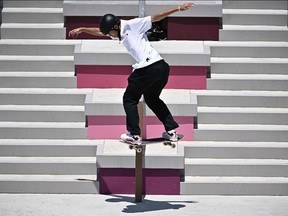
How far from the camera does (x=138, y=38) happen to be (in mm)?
9531

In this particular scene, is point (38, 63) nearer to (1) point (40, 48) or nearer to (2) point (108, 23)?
(1) point (40, 48)

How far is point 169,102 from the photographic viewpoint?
1062 centimetres

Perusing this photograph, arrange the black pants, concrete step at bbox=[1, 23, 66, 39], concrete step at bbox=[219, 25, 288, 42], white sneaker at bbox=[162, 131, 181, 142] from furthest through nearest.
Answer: concrete step at bbox=[1, 23, 66, 39] → concrete step at bbox=[219, 25, 288, 42] → white sneaker at bbox=[162, 131, 181, 142] → the black pants

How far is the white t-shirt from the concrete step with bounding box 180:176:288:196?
4.83ft

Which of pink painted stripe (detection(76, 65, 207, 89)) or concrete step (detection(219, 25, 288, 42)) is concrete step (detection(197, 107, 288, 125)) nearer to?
pink painted stripe (detection(76, 65, 207, 89))

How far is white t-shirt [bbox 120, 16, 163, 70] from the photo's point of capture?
9477 mm

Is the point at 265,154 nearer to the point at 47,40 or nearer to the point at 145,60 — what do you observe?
the point at 145,60

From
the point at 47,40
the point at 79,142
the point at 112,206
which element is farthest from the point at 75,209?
the point at 47,40

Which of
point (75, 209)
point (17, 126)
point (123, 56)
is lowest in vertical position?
point (75, 209)

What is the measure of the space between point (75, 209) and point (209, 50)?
2.76 metres

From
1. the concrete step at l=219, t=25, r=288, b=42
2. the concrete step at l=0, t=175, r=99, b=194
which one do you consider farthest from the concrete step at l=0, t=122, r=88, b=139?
the concrete step at l=219, t=25, r=288, b=42

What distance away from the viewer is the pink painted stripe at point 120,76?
11.1m

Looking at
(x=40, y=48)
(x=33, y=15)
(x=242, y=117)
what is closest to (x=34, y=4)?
(x=33, y=15)

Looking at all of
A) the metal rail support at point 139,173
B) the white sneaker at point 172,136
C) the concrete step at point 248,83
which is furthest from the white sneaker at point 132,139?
the concrete step at point 248,83
